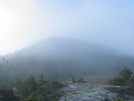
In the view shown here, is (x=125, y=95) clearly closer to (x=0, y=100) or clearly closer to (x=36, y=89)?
(x=36, y=89)

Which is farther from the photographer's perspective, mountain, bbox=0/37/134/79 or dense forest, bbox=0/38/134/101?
mountain, bbox=0/37/134/79

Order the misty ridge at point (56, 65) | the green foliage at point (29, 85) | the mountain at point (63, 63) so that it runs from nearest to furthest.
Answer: the green foliage at point (29, 85)
the misty ridge at point (56, 65)
the mountain at point (63, 63)

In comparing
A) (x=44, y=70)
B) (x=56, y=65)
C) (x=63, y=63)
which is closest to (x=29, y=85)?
(x=44, y=70)

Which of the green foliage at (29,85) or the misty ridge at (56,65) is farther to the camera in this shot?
the misty ridge at (56,65)

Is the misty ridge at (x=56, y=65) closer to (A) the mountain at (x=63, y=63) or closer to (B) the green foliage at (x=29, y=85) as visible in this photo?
(A) the mountain at (x=63, y=63)

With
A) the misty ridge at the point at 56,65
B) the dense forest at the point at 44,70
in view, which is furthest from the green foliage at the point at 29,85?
the misty ridge at the point at 56,65

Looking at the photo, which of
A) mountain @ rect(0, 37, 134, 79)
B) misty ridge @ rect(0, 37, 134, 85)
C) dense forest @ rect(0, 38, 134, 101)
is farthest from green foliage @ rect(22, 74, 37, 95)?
mountain @ rect(0, 37, 134, 79)

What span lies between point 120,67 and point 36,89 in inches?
3562

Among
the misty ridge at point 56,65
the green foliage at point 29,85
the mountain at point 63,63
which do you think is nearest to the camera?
Result: the green foliage at point 29,85

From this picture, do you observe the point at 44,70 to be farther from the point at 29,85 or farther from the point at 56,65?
the point at 29,85

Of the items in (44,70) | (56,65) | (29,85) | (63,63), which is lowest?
(44,70)

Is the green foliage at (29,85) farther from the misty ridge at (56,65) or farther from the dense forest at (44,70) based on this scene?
the misty ridge at (56,65)

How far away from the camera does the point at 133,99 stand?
12.1 m

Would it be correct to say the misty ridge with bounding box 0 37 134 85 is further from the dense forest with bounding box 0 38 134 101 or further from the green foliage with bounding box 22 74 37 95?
the green foliage with bounding box 22 74 37 95
